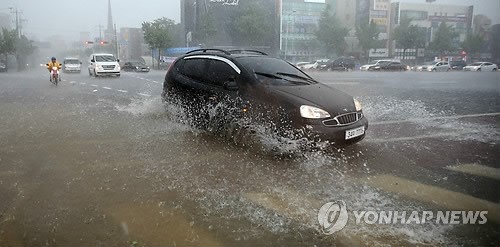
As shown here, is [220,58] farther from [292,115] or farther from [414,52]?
[414,52]

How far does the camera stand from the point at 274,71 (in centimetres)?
598

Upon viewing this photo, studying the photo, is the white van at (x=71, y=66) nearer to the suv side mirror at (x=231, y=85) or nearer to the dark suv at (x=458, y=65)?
the suv side mirror at (x=231, y=85)

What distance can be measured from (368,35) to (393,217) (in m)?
52.3

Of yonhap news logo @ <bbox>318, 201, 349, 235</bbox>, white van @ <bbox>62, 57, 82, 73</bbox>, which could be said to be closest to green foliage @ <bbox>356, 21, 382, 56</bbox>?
white van @ <bbox>62, 57, 82, 73</bbox>

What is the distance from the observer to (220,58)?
6.37 metres

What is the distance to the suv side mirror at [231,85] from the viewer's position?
5.64 metres

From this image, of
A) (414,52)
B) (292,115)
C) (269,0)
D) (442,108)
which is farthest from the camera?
(269,0)

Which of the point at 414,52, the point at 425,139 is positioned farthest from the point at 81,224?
the point at 414,52

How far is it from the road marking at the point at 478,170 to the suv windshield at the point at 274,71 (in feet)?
8.22

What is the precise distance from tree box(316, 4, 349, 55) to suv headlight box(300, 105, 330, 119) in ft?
158

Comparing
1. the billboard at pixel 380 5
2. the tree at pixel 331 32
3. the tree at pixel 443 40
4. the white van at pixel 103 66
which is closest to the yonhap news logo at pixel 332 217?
the white van at pixel 103 66

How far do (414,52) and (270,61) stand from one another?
51.3m

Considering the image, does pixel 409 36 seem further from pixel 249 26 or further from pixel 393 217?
pixel 393 217

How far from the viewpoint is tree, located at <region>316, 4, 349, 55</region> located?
5019 cm
